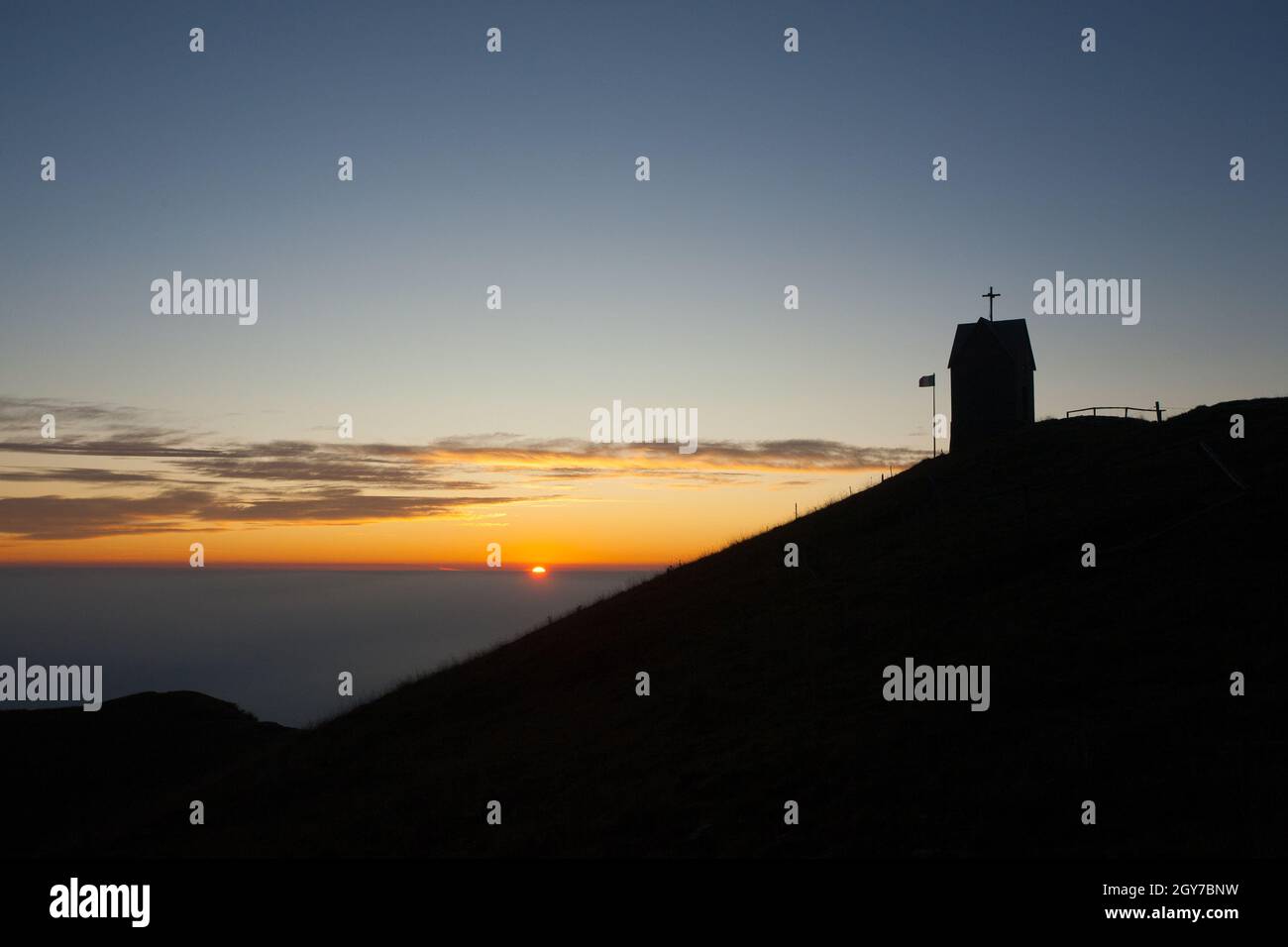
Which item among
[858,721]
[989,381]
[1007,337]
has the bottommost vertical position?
[858,721]

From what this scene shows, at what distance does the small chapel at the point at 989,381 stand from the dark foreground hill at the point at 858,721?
15.2 m

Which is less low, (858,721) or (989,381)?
(989,381)

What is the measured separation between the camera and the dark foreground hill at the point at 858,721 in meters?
13.0

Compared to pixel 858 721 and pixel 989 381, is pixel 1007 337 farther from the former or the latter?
pixel 858 721

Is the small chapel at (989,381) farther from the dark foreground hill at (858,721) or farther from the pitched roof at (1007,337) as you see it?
the dark foreground hill at (858,721)

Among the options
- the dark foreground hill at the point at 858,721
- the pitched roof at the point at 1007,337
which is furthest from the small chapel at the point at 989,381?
the dark foreground hill at the point at 858,721

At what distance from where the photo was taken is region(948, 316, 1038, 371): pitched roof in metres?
56.4

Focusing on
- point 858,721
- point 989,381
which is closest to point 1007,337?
point 989,381

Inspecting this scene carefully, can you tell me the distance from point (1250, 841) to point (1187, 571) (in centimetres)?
1497

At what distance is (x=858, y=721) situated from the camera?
1736cm

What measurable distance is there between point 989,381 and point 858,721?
4463 centimetres

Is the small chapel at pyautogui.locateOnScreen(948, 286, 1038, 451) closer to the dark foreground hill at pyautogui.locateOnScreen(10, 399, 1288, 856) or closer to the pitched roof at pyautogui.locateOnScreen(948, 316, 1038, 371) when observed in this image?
the pitched roof at pyautogui.locateOnScreen(948, 316, 1038, 371)

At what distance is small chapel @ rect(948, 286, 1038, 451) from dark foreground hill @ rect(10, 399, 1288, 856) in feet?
49.9
